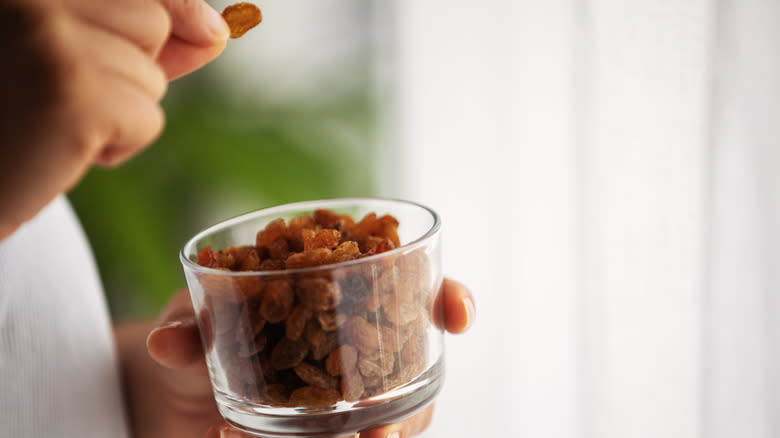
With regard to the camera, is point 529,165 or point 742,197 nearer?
point 742,197

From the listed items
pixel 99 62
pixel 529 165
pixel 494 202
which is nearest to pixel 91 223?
pixel 494 202

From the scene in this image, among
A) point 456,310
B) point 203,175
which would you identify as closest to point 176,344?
point 456,310

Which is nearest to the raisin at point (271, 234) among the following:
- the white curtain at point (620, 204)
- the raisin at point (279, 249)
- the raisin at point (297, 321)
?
the raisin at point (279, 249)

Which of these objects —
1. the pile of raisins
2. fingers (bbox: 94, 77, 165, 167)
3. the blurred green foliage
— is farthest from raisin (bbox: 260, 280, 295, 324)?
the blurred green foliage

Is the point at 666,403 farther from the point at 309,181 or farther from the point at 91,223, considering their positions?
the point at 91,223

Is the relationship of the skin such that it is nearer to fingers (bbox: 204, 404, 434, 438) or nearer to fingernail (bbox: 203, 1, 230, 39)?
fingernail (bbox: 203, 1, 230, 39)

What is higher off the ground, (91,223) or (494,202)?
(494,202)

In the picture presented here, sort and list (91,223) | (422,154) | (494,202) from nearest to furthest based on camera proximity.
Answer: (494,202) → (422,154) → (91,223)
